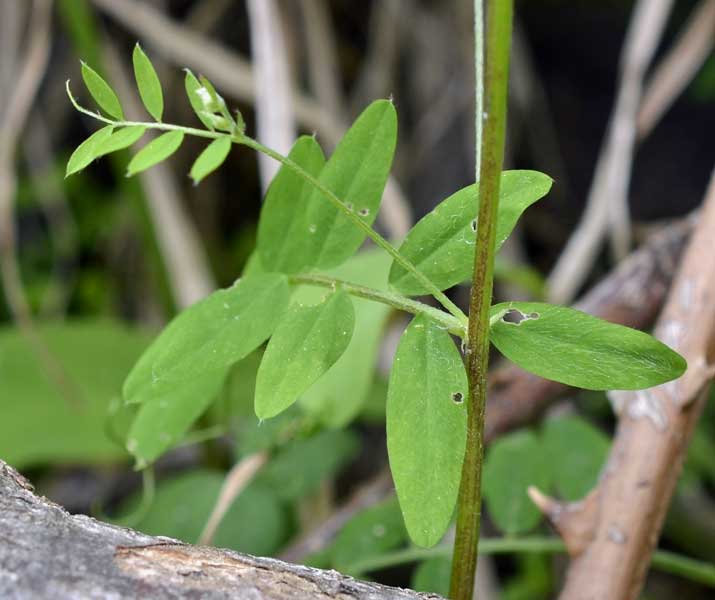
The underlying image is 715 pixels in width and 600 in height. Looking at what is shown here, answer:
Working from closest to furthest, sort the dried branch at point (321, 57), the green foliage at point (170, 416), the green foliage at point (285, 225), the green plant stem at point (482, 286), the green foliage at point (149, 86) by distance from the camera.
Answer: the green plant stem at point (482, 286) → the green foliage at point (149, 86) → the green foliage at point (285, 225) → the green foliage at point (170, 416) → the dried branch at point (321, 57)

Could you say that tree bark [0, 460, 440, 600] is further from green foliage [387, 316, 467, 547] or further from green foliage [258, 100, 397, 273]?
green foliage [258, 100, 397, 273]

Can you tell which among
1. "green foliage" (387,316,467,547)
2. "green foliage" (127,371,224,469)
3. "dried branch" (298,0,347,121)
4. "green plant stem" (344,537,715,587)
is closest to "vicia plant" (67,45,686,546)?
"green foliage" (387,316,467,547)

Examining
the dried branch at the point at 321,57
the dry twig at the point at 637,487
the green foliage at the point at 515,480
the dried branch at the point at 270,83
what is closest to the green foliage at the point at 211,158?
the dry twig at the point at 637,487

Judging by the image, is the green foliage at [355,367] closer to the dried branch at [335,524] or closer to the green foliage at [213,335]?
the dried branch at [335,524]

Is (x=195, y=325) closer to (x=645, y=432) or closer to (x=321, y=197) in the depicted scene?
(x=321, y=197)

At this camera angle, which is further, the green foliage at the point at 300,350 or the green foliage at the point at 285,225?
the green foliage at the point at 285,225
